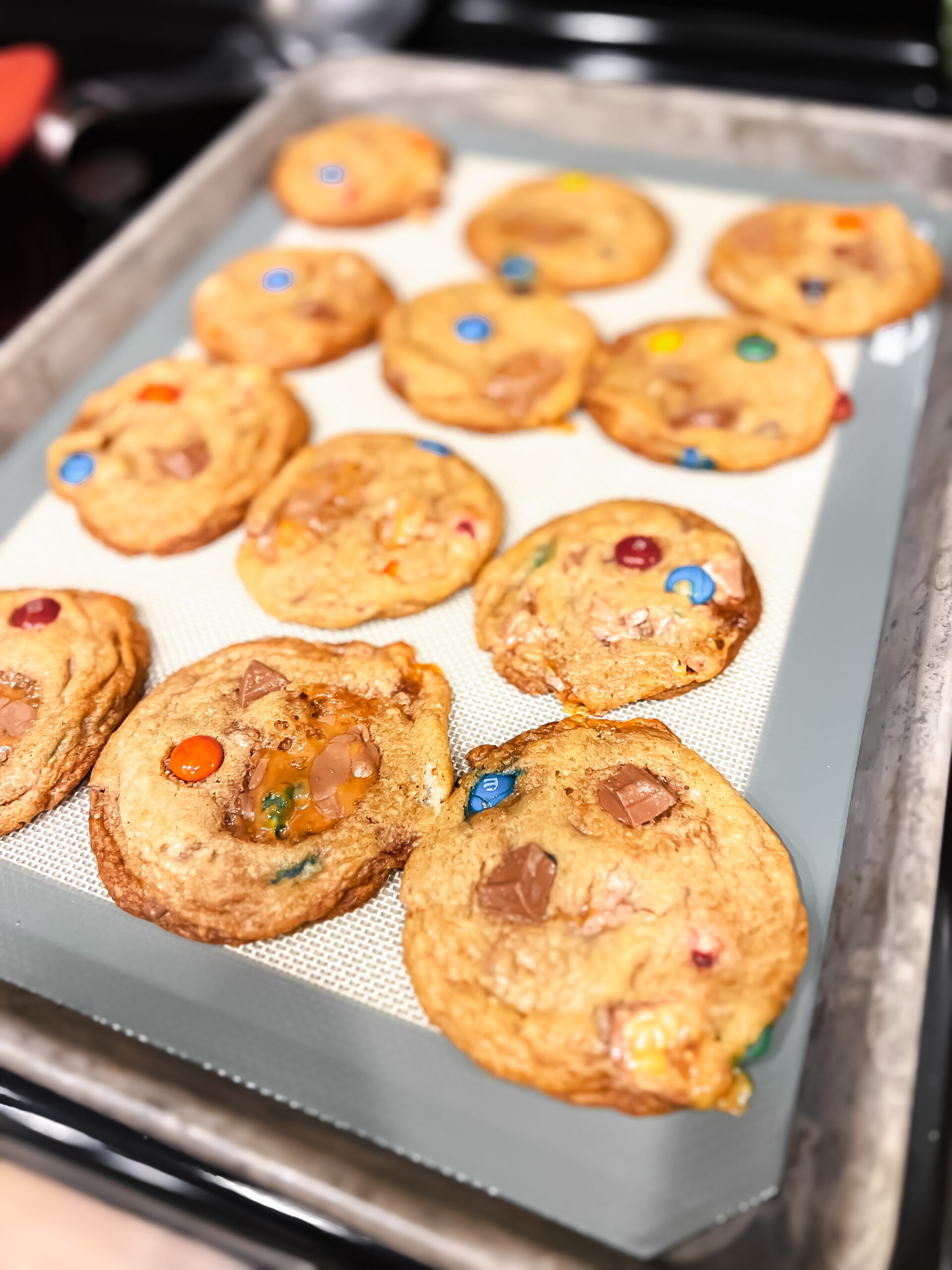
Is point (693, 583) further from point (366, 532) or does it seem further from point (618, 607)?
point (366, 532)

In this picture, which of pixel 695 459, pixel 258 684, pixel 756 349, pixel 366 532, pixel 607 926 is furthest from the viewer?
pixel 756 349

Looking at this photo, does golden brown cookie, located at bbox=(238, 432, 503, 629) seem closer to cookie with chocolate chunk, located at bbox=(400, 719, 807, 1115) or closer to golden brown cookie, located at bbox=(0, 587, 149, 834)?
golden brown cookie, located at bbox=(0, 587, 149, 834)

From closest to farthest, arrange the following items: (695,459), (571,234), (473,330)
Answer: (695,459) < (473,330) < (571,234)

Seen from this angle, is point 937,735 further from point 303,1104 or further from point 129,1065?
point 129,1065

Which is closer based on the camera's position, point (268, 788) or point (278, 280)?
point (268, 788)

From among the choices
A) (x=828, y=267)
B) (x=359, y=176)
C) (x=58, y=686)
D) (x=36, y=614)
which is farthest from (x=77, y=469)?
(x=828, y=267)

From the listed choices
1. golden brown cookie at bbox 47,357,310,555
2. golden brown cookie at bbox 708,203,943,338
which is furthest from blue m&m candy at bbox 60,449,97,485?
golden brown cookie at bbox 708,203,943,338
